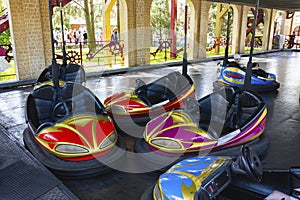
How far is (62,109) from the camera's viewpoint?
2.05 meters

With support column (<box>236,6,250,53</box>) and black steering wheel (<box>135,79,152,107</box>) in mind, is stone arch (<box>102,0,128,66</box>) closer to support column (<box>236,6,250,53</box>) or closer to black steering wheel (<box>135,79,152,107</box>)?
black steering wheel (<box>135,79,152,107</box>)

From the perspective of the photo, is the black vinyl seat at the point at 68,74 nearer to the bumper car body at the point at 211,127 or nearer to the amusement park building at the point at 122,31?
the amusement park building at the point at 122,31

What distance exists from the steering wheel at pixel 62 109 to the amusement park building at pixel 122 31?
10.4 feet

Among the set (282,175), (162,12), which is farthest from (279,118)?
(162,12)

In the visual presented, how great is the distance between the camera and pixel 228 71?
160 inches

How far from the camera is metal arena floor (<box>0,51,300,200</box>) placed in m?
1.63

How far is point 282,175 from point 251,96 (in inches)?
30.9

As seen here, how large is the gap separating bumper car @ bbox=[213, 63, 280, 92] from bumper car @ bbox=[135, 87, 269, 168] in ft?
6.57

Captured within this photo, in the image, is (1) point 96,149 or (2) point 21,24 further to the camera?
(2) point 21,24

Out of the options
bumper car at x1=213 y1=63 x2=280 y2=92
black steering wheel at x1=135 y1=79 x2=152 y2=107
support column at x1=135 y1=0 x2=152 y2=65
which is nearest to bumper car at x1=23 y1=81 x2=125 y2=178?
black steering wheel at x1=135 y1=79 x2=152 y2=107

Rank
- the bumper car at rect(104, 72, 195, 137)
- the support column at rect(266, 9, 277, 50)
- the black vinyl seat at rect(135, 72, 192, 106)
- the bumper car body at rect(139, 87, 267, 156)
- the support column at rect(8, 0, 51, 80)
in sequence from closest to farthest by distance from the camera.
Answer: the bumper car body at rect(139, 87, 267, 156), the bumper car at rect(104, 72, 195, 137), the black vinyl seat at rect(135, 72, 192, 106), the support column at rect(8, 0, 51, 80), the support column at rect(266, 9, 277, 50)

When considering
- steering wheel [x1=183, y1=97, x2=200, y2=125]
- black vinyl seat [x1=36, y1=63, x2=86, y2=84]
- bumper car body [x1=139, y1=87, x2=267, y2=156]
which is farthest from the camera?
black vinyl seat [x1=36, y1=63, x2=86, y2=84]

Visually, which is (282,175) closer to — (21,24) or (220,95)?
(220,95)

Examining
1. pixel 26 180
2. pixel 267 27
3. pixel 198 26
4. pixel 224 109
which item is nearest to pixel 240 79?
pixel 224 109
